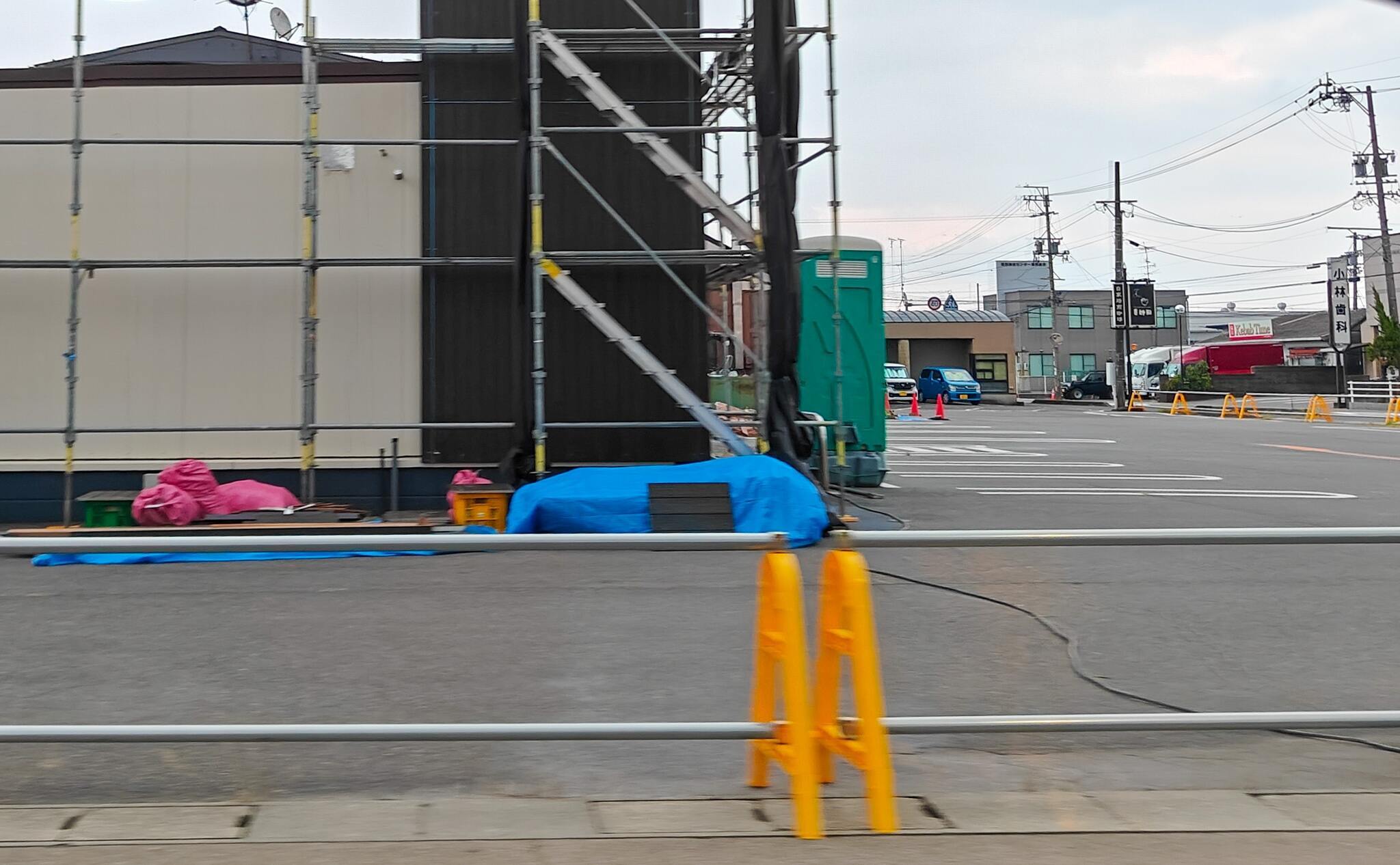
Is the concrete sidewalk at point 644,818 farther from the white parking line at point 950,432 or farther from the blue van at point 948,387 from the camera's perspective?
the blue van at point 948,387

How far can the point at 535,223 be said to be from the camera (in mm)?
11375

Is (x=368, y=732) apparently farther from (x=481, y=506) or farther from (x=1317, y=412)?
(x=1317, y=412)

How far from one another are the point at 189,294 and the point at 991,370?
6038 centimetres

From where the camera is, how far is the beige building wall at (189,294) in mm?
12266

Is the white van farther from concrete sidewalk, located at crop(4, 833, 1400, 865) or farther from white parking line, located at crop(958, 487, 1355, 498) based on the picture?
concrete sidewalk, located at crop(4, 833, 1400, 865)

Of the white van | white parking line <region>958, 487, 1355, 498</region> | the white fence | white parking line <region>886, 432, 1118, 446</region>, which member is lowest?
white parking line <region>958, 487, 1355, 498</region>

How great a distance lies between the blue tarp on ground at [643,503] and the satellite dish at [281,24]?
680 centimetres

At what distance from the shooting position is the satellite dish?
1352 centimetres

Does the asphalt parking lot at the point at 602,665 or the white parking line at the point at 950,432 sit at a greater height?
the white parking line at the point at 950,432

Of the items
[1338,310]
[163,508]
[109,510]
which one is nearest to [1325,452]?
[163,508]

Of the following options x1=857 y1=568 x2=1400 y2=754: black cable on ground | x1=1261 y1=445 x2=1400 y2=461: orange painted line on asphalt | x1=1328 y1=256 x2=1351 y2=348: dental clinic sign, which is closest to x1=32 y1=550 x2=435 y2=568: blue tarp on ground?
x1=857 y1=568 x2=1400 y2=754: black cable on ground

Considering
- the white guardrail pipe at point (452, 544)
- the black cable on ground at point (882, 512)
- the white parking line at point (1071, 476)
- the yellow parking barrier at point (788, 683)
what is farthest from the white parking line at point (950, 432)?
the white guardrail pipe at point (452, 544)

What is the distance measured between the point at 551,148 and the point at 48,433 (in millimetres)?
5969

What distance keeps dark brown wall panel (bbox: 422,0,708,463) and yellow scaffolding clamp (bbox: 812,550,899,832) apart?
8.68 meters
